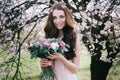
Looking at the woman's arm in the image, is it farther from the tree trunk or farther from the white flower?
the tree trunk

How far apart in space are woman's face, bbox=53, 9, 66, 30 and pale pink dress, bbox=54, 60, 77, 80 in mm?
374

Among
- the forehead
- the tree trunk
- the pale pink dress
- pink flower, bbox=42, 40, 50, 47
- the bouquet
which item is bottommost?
the tree trunk

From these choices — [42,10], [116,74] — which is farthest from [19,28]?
[116,74]

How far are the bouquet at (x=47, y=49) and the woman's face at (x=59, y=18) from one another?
0.19 metres

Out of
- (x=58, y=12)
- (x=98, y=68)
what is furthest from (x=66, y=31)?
(x=98, y=68)

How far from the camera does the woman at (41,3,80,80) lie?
3.37 metres

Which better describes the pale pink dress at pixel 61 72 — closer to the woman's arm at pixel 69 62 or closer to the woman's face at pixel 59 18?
the woman's arm at pixel 69 62

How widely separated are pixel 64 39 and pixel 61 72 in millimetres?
337

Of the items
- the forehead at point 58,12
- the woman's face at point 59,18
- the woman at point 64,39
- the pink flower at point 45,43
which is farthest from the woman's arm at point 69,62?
the forehead at point 58,12

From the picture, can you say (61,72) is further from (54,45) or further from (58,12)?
(58,12)

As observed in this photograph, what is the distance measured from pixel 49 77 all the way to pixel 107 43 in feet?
13.3

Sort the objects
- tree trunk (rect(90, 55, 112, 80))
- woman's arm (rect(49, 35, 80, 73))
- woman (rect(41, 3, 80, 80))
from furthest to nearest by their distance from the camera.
A: tree trunk (rect(90, 55, 112, 80)) → woman (rect(41, 3, 80, 80)) → woman's arm (rect(49, 35, 80, 73))

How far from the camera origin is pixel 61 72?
3.40 meters

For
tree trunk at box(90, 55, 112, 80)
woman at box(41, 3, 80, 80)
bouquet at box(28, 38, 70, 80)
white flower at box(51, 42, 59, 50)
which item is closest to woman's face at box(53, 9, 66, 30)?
woman at box(41, 3, 80, 80)
